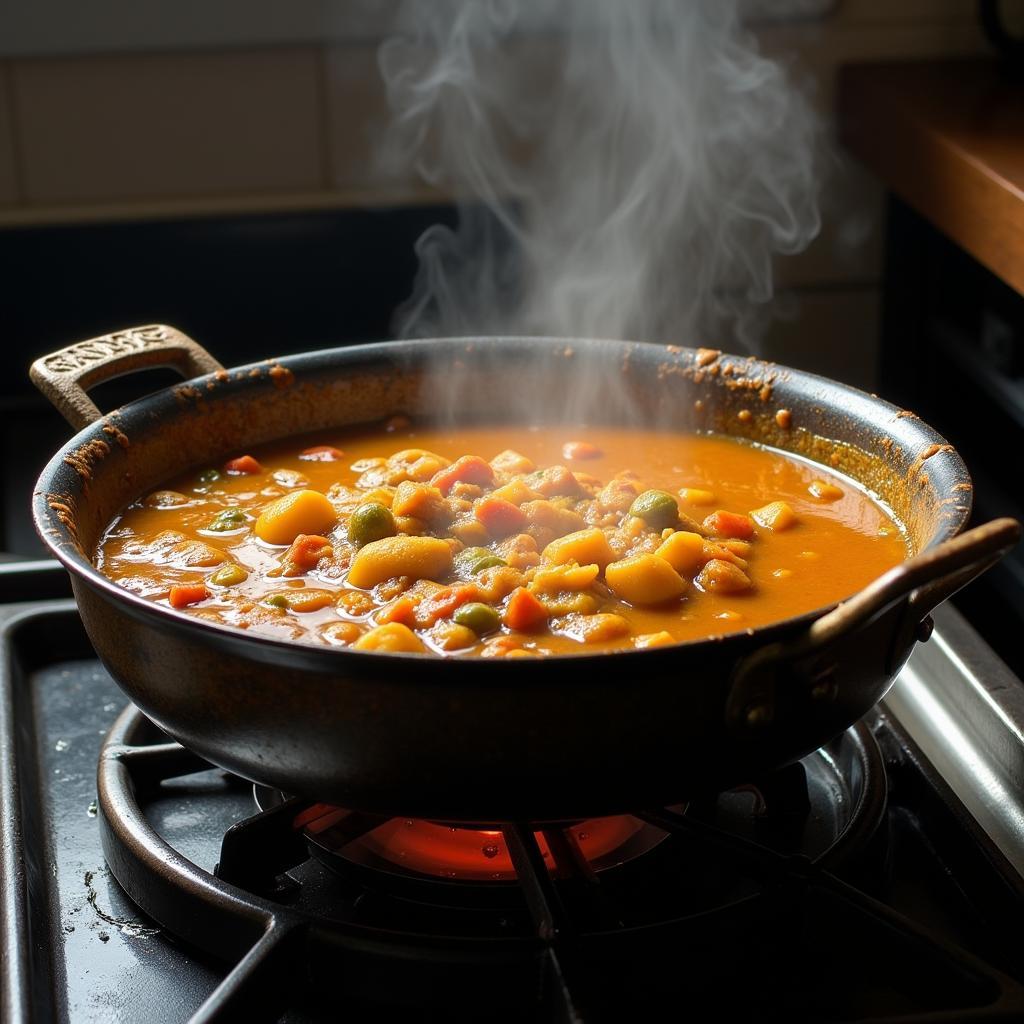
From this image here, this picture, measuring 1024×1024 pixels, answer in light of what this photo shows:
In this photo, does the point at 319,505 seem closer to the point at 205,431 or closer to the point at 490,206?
the point at 205,431

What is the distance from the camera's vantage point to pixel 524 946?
44.6 inches

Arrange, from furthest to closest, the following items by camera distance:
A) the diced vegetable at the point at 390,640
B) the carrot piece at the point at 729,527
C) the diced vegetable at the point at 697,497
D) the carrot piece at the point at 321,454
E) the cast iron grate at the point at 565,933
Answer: the carrot piece at the point at 321,454, the diced vegetable at the point at 697,497, the carrot piece at the point at 729,527, the diced vegetable at the point at 390,640, the cast iron grate at the point at 565,933

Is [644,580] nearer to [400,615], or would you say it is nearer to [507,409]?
[400,615]

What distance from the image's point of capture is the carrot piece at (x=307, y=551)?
152 cm

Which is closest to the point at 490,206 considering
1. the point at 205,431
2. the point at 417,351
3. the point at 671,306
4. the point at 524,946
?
the point at 671,306

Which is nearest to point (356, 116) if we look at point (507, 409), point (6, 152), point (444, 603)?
point (6, 152)

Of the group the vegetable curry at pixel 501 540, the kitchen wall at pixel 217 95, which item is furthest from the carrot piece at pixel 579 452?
the kitchen wall at pixel 217 95

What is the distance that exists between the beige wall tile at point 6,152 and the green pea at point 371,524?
151cm

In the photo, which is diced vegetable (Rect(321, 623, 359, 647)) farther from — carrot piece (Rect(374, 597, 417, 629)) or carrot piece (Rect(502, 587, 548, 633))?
carrot piece (Rect(502, 587, 548, 633))

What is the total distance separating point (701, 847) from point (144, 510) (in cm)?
78

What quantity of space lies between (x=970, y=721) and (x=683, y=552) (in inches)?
14.3

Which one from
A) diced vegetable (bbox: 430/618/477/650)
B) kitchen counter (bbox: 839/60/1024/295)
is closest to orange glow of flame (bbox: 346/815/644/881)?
diced vegetable (bbox: 430/618/477/650)

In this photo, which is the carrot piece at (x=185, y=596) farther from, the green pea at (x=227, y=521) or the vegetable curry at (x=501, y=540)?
the green pea at (x=227, y=521)

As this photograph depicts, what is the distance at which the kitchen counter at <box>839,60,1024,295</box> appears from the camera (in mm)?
2150
